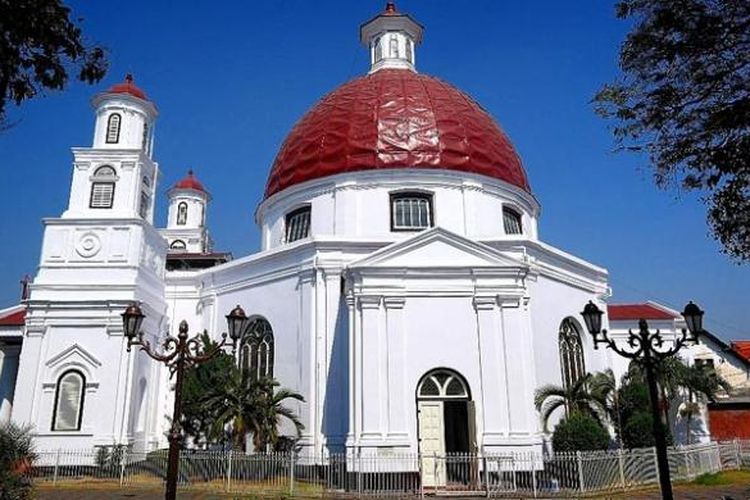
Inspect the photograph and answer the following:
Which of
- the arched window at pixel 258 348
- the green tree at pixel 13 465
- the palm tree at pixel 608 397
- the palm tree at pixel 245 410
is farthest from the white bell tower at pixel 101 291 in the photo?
the palm tree at pixel 608 397

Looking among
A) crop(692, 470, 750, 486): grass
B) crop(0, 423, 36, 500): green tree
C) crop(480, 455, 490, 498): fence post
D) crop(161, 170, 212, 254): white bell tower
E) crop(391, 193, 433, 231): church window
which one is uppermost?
crop(161, 170, 212, 254): white bell tower

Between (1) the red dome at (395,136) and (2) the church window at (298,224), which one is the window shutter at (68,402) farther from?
(1) the red dome at (395,136)

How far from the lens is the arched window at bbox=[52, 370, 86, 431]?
21047mm

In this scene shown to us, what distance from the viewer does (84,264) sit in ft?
76.0

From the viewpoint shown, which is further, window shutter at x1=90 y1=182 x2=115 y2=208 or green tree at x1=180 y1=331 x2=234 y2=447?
window shutter at x1=90 y1=182 x2=115 y2=208

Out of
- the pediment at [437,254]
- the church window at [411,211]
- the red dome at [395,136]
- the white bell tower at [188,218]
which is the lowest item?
the pediment at [437,254]

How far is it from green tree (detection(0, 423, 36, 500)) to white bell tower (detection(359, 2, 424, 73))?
25.2 m

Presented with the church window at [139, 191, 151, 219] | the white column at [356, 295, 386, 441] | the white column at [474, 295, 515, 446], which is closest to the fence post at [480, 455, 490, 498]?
the white column at [474, 295, 515, 446]

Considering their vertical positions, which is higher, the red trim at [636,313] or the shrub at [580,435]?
the red trim at [636,313]

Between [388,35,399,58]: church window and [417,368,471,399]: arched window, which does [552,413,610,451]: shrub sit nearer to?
[417,368,471,399]: arched window

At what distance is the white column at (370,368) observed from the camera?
16.6 meters

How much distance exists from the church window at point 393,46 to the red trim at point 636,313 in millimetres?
17900

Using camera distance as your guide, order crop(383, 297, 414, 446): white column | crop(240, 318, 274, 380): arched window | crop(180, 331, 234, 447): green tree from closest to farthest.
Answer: crop(383, 297, 414, 446): white column, crop(180, 331, 234, 447): green tree, crop(240, 318, 274, 380): arched window

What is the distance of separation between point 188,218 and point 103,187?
2684 cm
